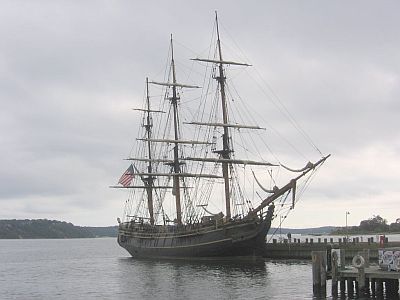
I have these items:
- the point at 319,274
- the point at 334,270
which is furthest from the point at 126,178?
the point at 334,270

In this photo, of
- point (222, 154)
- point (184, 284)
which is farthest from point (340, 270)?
point (222, 154)

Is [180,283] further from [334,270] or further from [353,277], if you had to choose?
[353,277]

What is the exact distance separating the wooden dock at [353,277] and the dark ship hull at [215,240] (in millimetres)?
26633

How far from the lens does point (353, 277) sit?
115 feet

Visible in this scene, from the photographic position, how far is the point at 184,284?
47344 millimetres

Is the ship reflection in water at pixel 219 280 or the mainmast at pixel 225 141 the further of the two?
the mainmast at pixel 225 141

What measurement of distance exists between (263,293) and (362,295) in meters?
8.85

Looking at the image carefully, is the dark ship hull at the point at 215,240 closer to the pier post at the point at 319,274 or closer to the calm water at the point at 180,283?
the calm water at the point at 180,283

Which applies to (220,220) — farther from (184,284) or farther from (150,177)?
(150,177)

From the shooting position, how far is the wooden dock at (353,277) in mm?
33938

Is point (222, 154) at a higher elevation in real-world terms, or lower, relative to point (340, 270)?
higher

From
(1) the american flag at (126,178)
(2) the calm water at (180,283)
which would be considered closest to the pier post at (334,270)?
(2) the calm water at (180,283)

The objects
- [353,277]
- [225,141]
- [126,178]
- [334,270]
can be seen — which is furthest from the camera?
[126,178]

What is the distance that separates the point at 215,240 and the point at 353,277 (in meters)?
31.1
